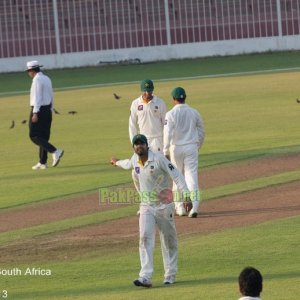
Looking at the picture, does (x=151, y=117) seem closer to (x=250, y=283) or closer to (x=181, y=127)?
(x=181, y=127)

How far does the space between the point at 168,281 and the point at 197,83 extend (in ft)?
86.9

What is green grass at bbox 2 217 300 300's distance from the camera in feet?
44.2

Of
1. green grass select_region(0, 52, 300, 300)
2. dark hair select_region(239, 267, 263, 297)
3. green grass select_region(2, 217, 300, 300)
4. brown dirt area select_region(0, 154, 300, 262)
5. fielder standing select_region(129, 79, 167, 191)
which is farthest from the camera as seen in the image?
fielder standing select_region(129, 79, 167, 191)

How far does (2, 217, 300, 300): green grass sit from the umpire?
24.9ft

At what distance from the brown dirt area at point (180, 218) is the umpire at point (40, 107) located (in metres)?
3.37

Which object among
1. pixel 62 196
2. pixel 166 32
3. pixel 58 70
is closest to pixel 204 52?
pixel 166 32

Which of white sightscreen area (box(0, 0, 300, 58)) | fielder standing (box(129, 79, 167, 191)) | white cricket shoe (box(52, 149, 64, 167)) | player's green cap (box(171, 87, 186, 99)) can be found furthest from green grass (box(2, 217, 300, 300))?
white sightscreen area (box(0, 0, 300, 58))

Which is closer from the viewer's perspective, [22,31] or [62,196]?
[62,196]

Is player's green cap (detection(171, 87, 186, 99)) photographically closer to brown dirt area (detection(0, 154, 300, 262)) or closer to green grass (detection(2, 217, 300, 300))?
brown dirt area (detection(0, 154, 300, 262))

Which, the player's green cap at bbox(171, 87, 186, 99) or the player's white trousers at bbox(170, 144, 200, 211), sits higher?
the player's green cap at bbox(171, 87, 186, 99)

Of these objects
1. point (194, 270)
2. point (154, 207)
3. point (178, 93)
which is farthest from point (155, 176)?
point (178, 93)

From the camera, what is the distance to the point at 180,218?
18203 mm

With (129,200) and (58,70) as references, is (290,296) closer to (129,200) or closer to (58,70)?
(129,200)

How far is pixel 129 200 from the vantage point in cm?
2012
